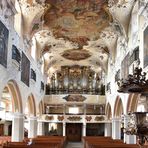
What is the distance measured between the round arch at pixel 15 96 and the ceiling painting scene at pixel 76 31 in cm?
380

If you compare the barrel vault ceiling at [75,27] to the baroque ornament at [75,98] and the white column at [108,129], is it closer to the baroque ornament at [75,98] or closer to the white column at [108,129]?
the baroque ornament at [75,98]

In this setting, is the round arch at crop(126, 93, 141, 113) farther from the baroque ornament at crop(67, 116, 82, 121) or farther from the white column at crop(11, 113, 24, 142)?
the baroque ornament at crop(67, 116, 82, 121)

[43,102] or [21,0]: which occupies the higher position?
[21,0]

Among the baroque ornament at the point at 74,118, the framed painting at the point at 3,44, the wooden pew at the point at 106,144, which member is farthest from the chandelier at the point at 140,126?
the baroque ornament at the point at 74,118

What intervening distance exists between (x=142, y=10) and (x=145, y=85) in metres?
8.14

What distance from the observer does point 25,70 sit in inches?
910

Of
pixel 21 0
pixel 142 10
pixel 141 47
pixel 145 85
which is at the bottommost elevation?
pixel 145 85

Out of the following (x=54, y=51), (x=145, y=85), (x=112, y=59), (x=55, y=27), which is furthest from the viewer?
(x=54, y=51)

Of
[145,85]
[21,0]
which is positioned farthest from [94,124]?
[145,85]

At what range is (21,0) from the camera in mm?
20500

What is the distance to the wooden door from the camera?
4062 centimetres

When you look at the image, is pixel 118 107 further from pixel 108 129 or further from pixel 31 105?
pixel 108 129

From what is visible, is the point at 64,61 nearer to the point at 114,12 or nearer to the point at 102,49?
the point at 102,49

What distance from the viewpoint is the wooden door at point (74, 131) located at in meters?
40.6
